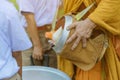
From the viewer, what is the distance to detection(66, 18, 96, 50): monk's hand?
2.15 m

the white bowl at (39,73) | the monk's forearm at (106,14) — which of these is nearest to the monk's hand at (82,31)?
the monk's forearm at (106,14)

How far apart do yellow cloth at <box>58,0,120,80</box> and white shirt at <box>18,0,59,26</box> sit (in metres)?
0.35

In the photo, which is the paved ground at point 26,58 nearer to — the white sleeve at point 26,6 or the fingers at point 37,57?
the fingers at point 37,57

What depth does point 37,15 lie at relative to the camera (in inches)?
106

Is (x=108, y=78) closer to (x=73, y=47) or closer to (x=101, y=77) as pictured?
(x=101, y=77)

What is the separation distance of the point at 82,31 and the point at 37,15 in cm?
64

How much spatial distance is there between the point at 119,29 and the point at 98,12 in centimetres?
17

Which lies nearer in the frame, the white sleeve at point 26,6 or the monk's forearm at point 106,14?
the monk's forearm at point 106,14

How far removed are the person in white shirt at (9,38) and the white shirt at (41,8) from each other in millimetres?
906

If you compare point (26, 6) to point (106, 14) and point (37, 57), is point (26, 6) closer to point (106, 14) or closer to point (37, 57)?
point (37, 57)

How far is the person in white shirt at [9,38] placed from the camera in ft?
5.37

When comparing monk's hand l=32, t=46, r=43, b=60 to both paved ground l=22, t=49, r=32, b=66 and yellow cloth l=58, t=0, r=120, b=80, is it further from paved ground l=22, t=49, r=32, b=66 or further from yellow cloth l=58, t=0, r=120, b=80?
yellow cloth l=58, t=0, r=120, b=80

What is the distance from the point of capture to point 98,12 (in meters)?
2.14

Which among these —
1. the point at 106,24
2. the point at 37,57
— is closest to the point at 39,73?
the point at 37,57
